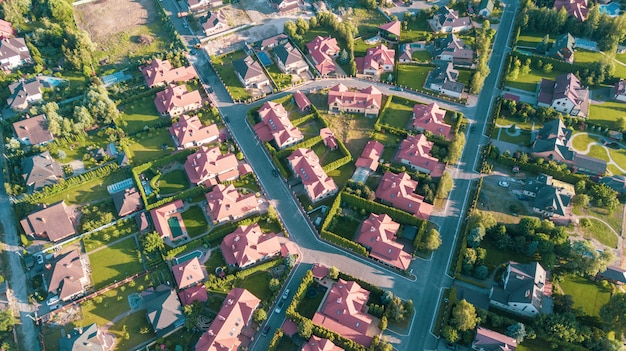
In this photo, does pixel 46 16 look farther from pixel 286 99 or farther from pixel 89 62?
pixel 286 99

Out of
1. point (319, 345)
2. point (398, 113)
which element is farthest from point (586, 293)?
point (398, 113)

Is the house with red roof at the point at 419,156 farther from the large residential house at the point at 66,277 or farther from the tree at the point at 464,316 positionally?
the large residential house at the point at 66,277

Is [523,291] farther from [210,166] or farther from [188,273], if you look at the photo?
[210,166]

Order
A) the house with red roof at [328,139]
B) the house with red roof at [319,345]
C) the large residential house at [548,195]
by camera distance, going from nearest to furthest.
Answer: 1. the house with red roof at [319,345]
2. the large residential house at [548,195]
3. the house with red roof at [328,139]

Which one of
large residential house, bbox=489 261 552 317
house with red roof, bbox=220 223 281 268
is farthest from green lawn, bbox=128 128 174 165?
large residential house, bbox=489 261 552 317

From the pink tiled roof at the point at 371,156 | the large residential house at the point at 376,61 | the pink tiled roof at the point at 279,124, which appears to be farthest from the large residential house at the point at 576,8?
the pink tiled roof at the point at 279,124

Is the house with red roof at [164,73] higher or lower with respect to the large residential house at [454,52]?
higher
